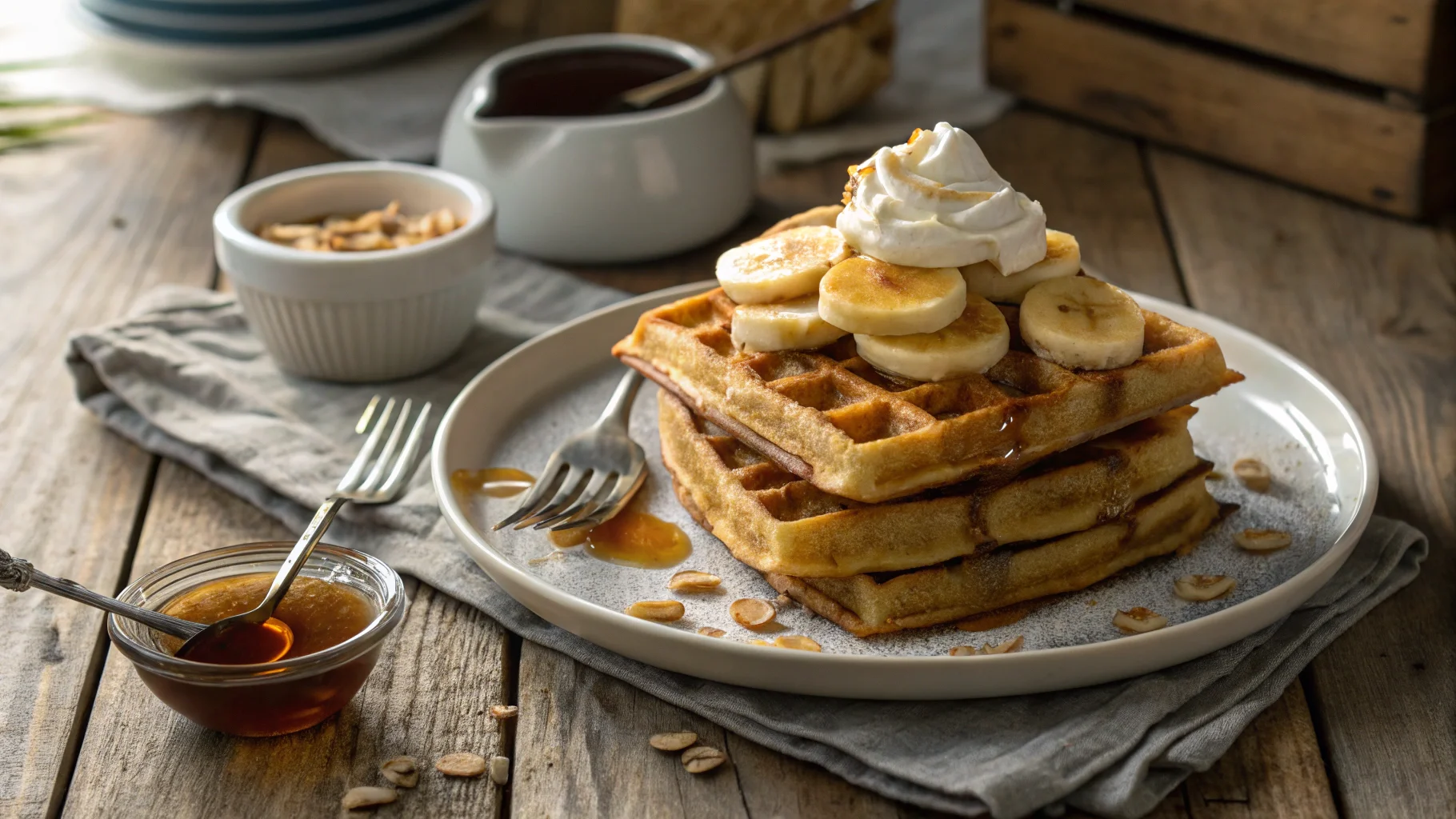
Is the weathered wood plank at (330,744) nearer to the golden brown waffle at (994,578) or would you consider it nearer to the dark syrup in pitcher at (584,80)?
the golden brown waffle at (994,578)

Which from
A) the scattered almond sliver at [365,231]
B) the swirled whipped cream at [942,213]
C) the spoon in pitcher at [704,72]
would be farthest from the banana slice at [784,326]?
the spoon in pitcher at [704,72]

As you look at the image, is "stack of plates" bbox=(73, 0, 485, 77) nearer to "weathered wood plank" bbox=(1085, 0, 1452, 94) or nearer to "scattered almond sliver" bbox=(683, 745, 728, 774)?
"weathered wood plank" bbox=(1085, 0, 1452, 94)

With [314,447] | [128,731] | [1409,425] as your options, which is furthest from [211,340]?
[1409,425]

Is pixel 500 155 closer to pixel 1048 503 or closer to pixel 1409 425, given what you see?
pixel 1048 503

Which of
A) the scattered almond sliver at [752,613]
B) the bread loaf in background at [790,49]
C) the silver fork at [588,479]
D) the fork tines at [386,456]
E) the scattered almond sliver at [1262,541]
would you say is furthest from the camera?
the bread loaf in background at [790,49]

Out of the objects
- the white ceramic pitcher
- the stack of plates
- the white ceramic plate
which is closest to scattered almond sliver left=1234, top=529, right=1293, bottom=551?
the white ceramic plate

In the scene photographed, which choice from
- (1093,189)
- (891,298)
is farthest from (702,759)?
(1093,189)
